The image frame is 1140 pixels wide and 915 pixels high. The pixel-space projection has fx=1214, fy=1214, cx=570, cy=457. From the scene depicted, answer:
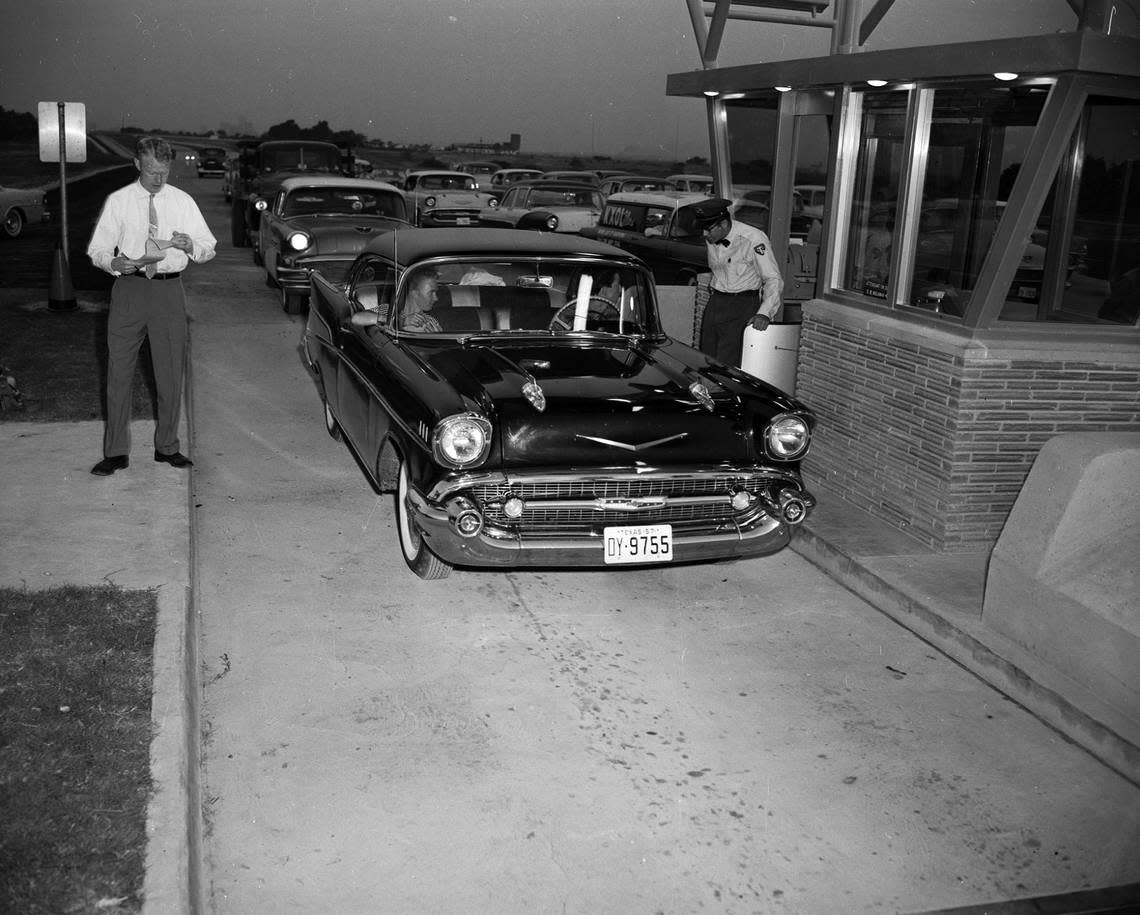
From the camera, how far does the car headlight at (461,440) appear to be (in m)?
5.46

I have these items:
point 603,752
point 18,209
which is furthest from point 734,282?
point 18,209

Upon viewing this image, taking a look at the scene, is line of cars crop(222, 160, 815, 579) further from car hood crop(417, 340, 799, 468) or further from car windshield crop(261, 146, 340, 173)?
car windshield crop(261, 146, 340, 173)

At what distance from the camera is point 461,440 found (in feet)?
17.9

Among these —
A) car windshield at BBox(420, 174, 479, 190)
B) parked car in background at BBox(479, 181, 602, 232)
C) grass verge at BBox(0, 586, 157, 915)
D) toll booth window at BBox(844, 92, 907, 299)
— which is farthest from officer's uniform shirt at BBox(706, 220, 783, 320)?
car windshield at BBox(420, 174, 479, 190)

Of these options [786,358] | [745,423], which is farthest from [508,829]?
[786,358]

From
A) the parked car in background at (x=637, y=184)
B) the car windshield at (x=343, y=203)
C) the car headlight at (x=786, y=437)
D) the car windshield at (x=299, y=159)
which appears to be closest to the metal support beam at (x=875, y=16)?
the car headlight at (x=786, y=437)

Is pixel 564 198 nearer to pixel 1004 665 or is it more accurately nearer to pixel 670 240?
pixel 670 240

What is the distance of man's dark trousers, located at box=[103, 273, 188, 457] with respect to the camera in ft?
22.6

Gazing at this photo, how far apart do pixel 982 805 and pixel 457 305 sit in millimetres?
3882

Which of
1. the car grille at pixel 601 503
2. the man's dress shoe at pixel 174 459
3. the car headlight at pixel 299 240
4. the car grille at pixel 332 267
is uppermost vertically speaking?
the car headlight at pixel 299 240

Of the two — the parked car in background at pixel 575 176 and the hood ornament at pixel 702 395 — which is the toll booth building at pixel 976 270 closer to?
the hood ornament at pixel 702 395

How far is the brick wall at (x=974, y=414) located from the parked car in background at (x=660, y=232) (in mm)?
5963

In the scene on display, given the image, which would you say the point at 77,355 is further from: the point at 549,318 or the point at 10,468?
the point at 549,318

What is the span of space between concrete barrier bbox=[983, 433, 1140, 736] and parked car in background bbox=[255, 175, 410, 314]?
9.51 meters
